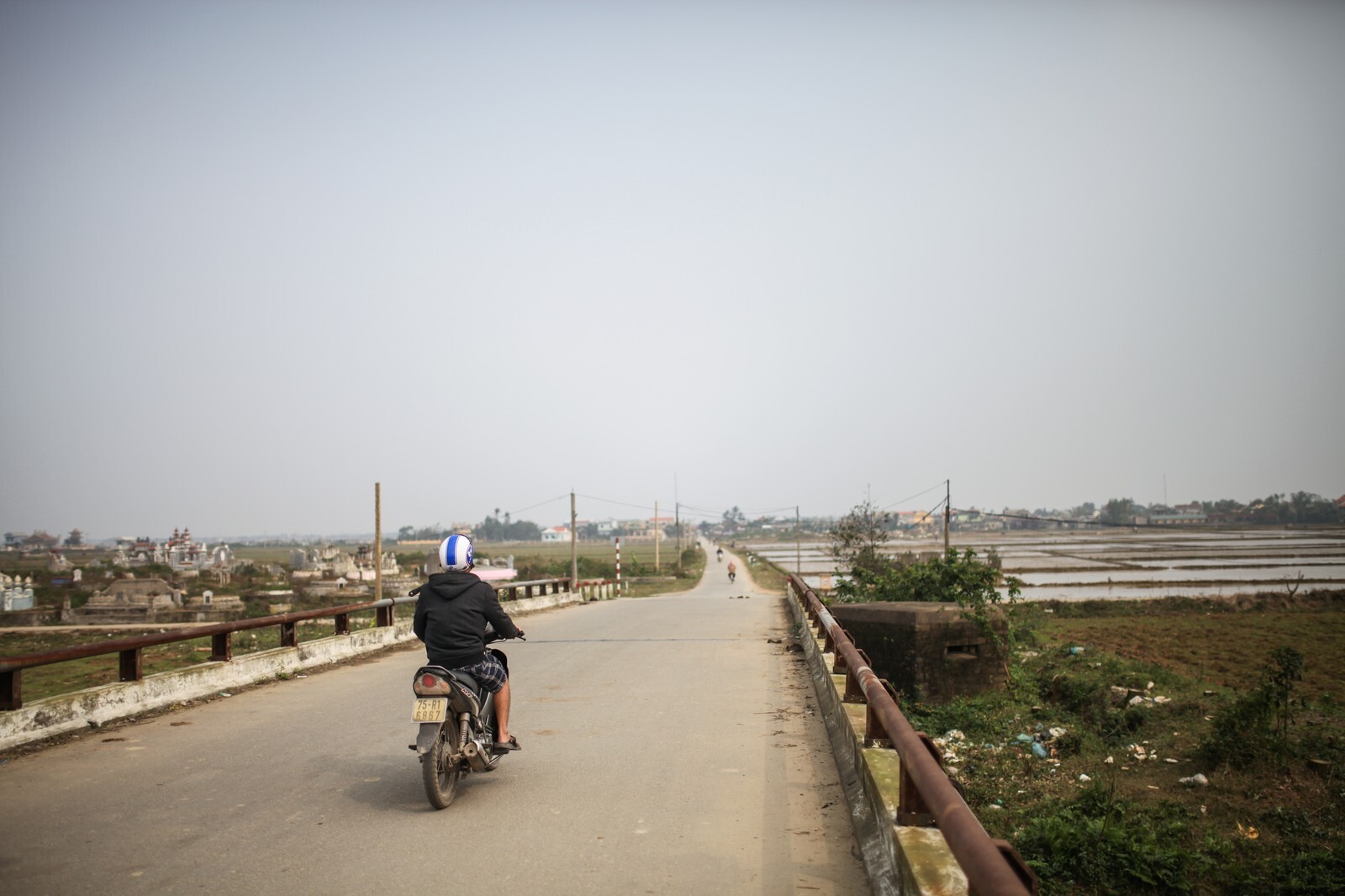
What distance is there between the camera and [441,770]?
5.32 m

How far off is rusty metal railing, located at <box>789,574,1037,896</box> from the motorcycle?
7.32 ft

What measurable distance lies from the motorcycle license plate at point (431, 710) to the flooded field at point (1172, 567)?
1550 centimetres

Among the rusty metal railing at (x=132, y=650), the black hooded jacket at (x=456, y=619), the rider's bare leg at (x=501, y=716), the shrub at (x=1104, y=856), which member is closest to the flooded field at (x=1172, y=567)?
the rusty metal railing at (x=132, y=650)

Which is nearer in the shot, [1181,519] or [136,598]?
[136,598]

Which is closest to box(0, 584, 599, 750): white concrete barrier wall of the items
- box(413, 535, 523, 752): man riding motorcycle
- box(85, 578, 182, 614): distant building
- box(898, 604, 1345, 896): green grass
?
box(413, 535, 523, 752): man riding motorcycle

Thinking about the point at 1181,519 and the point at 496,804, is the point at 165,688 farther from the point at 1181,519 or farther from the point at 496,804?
the point at 1181,519

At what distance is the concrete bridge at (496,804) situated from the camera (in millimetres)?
4145

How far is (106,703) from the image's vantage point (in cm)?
798

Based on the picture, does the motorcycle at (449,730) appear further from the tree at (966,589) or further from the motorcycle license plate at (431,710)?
the tree at (966,589)

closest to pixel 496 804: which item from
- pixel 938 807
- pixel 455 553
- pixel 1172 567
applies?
pixel 455 553

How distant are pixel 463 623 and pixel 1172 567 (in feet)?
218

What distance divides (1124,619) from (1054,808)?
2596 centimetres

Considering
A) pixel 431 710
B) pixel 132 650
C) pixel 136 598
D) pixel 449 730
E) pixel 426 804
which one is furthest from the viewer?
pixel 136 598

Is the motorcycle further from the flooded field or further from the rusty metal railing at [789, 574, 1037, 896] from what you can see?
the flooded field
